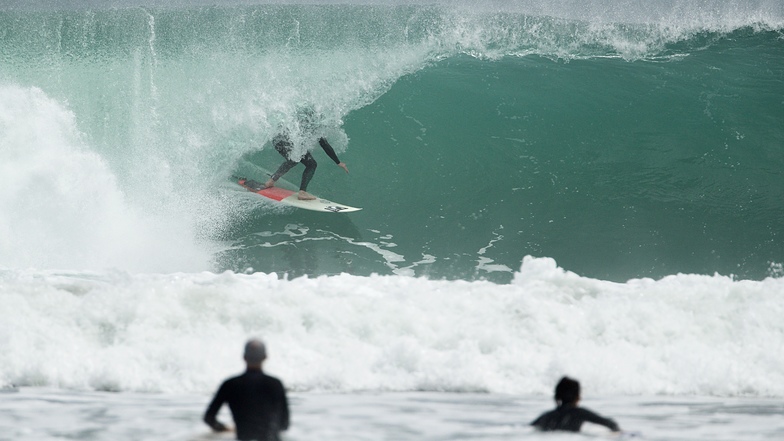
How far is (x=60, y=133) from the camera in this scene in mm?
12398

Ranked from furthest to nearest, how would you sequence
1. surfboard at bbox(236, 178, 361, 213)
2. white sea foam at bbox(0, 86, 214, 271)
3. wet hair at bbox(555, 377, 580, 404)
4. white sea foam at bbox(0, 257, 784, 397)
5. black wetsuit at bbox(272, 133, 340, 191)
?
black wetsuit at bbox(272, 133, 340, 191), surfboard at bbox(236, 178, 361, 213), white sea foam at bbox(0, 86, 214, 271), white sea foam at bbox(0, 257, 784, 397), wet hair at bbox(555, 377, 580, 404)

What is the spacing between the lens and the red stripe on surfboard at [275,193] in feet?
39.2

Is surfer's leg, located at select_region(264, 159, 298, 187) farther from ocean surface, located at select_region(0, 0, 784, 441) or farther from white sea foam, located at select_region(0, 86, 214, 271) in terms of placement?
white sea foam, located at select_region(0, 86, 214, 271)

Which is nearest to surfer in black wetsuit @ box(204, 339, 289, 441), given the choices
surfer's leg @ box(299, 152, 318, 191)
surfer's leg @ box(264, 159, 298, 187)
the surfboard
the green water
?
the green water

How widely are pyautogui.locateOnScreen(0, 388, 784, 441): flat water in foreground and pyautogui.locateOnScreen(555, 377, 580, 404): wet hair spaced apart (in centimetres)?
26

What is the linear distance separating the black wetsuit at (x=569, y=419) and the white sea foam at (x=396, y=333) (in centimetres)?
160

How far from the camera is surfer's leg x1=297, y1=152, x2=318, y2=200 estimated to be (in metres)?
11.9

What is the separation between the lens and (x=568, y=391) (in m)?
4.54

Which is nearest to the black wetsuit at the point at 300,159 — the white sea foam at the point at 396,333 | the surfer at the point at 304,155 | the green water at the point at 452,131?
the surfer at the point at 304,155

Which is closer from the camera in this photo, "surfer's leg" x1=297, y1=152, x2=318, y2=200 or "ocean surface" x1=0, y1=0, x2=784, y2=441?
"ocean surface" x1=0, y1=0, x2=784, y2=441

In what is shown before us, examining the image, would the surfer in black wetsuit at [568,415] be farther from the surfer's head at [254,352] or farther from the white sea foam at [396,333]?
the surfer's head at [254,352]

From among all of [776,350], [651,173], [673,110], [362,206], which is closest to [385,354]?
[776,350]

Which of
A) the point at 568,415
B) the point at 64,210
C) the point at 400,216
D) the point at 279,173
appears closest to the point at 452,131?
the point at 400,216

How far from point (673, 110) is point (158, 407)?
11.7m
